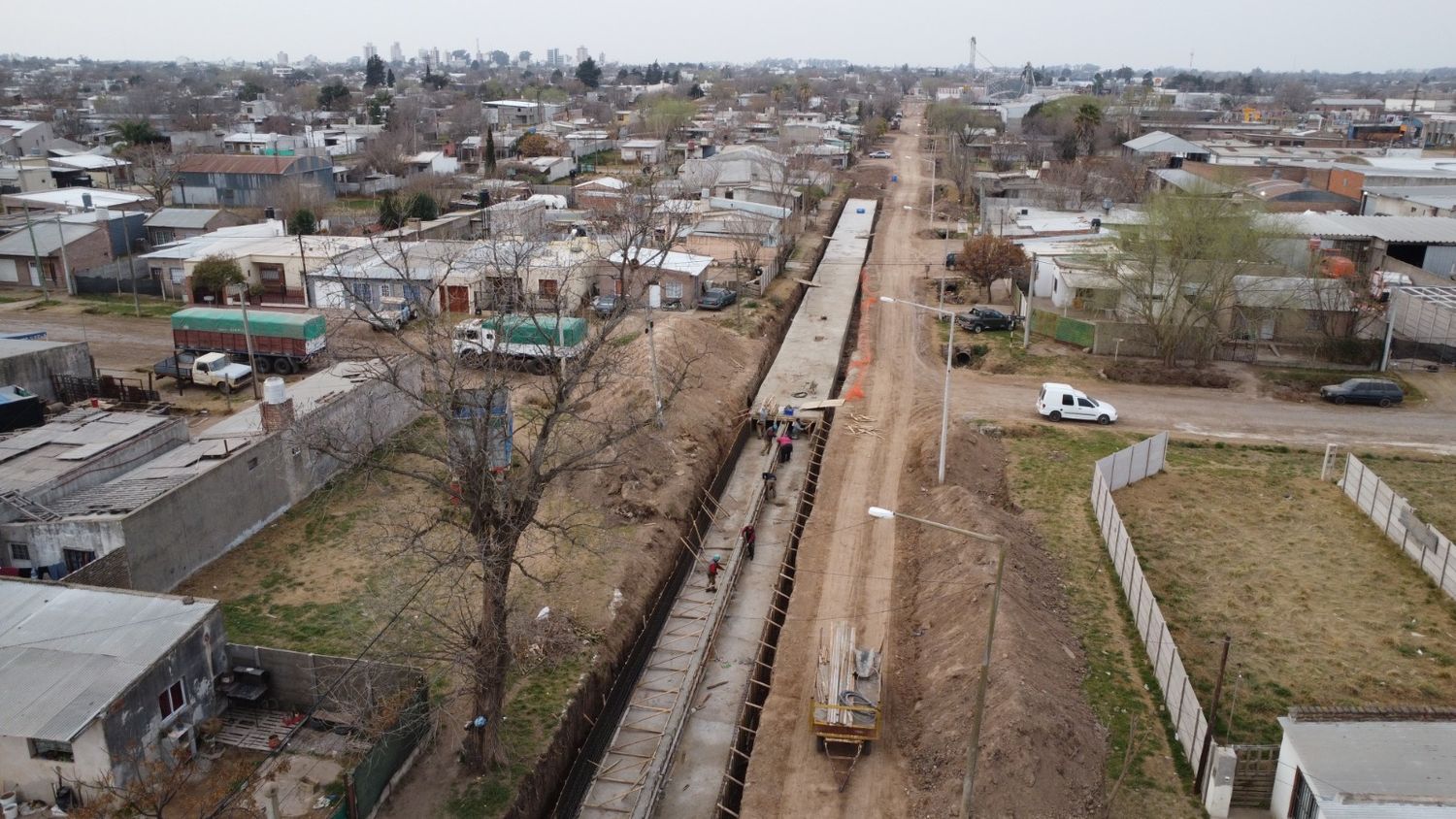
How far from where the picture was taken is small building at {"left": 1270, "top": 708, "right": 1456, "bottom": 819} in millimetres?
13648

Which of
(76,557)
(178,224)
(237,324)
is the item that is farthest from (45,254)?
(76,557)

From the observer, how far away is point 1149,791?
1616 centimetres

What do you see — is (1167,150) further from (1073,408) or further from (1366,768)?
(1366,768)

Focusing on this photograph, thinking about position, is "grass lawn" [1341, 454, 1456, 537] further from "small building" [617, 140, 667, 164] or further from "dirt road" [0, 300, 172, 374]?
"small building" [617, 140, 667, 164]

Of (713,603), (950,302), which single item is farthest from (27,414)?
(950,302)

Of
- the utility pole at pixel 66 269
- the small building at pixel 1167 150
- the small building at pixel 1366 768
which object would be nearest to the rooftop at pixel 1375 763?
the small building at pixel 1366 768

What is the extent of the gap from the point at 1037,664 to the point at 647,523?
1065 centimetres

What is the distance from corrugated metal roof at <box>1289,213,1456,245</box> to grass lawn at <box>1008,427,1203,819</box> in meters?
22.0

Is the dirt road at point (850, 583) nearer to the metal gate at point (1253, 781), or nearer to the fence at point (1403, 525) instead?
the metal gate at point (1253, 781)

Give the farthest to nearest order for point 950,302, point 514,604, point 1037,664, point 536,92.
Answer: point 536,92, point 950,302, point 514,604, point 1037,664

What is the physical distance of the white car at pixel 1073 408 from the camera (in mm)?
32719

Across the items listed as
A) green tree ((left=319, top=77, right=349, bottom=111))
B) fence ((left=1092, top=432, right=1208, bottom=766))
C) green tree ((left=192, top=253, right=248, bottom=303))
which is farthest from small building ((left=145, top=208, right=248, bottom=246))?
green tree ((left=319, top=77, right=349, bottom=111))

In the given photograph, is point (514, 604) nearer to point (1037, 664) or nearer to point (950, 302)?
point (1037, 664)

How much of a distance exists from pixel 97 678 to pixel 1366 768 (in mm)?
19064
